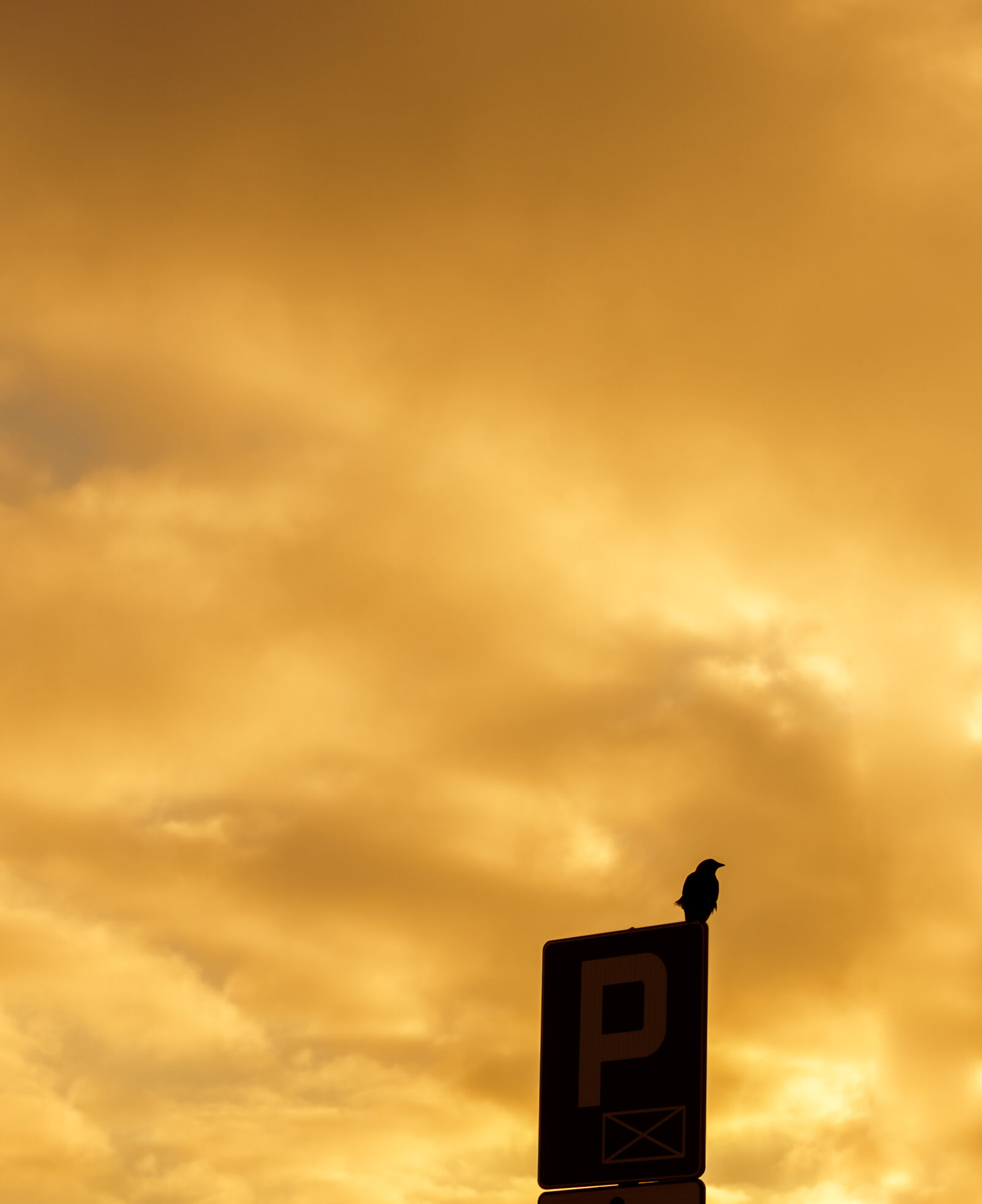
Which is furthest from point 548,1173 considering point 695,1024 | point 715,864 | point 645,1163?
point 715,864

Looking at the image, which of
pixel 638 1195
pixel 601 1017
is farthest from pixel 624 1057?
pixel 638 1195

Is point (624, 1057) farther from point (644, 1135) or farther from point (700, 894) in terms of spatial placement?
point (700, 894)

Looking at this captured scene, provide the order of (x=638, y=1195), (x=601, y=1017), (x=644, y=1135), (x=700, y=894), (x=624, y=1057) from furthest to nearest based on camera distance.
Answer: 1. (x=700, y=894)
2. (x=601, y=1017)
3. (x=624, y=1057)
4. (x=644, y=1135)
5. (x=638, y=1195)

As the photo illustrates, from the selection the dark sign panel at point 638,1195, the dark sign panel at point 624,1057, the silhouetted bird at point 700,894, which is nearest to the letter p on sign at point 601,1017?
the dark sign panel at point 624,1057

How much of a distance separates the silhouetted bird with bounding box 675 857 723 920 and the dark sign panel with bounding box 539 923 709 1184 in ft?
6.53

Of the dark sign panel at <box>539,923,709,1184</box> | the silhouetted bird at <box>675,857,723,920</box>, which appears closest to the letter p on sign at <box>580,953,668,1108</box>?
the dark sign panel at <box>539,923,709,1184</box>

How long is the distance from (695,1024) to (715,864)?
9.07 ft

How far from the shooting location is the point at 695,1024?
8.55 m

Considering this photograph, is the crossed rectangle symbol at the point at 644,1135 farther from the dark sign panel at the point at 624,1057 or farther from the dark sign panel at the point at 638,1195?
the dark sign panel at the point at 638,1195

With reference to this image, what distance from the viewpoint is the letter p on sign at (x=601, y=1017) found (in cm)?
871

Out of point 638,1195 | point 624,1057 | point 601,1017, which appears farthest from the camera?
point 601,1017

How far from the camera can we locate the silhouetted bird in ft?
36.1

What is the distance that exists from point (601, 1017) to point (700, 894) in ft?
7.50

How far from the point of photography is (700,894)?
11.1 metres
